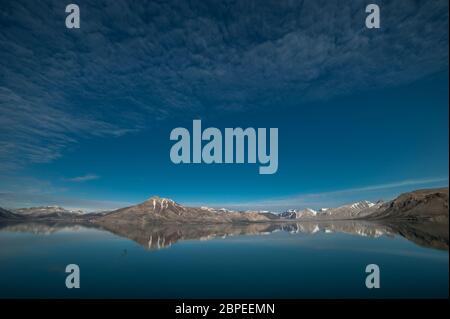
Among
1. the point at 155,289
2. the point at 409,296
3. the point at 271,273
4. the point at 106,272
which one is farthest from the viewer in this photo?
the point at 106,272

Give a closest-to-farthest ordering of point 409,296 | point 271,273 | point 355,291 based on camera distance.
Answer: point 409,296 → point 355,291 → point 271,273

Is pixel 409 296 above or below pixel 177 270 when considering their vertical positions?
above

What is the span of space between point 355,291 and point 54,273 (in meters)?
41.4

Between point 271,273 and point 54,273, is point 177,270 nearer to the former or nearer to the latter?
point 271,273

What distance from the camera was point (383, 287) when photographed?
96.9 feet

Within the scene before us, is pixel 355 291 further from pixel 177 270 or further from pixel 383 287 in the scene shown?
pixel 177 270

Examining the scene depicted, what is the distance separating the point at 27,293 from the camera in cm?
2919
